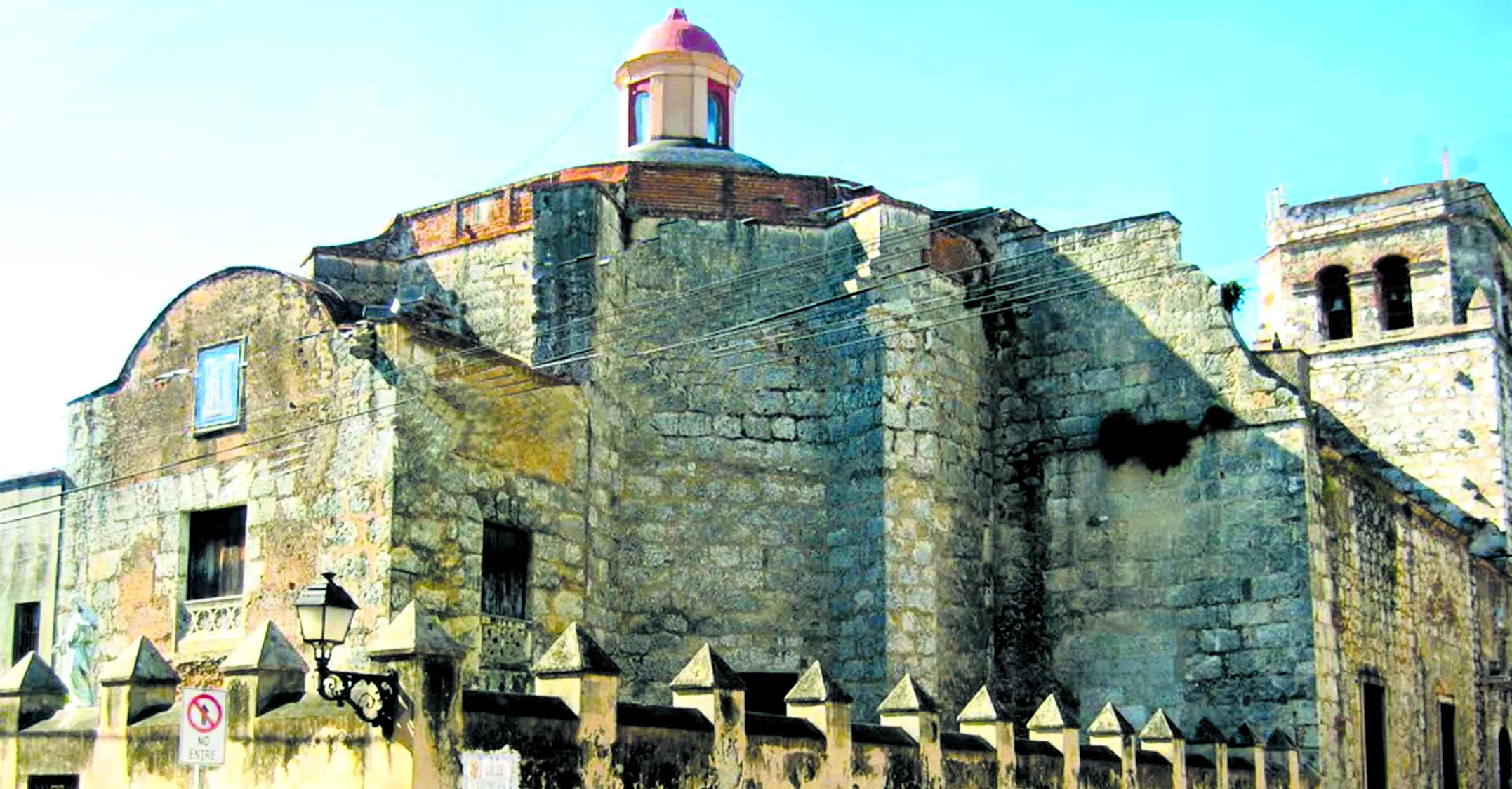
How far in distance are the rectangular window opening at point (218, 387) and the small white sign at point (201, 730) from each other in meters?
5.93

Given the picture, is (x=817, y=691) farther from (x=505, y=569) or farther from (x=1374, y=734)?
(x=1374, y=734)

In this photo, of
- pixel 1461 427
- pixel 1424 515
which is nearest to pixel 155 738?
pixel 1424 515

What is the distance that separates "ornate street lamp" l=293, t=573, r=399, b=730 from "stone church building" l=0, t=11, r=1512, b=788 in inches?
153

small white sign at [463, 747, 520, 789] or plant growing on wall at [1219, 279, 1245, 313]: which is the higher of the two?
plant growing on wall at [1219, 279, 1245, 313]

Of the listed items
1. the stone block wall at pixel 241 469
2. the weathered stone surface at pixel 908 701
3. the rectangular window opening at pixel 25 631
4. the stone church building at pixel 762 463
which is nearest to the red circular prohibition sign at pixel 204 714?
the stone block wall at pixel 241 469

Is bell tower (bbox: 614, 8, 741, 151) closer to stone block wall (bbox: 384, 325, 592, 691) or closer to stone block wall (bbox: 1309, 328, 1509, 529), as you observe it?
stone block wall (bbox: 384, 325, 592, 691)

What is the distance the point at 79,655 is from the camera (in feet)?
56.0

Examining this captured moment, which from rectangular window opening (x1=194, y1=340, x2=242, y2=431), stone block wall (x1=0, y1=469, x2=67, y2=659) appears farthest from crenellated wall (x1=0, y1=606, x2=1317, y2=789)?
stone block wall (x1=0, y1=469, x2=67, y2=659)

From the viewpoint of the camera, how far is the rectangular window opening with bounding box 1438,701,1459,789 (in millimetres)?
23125

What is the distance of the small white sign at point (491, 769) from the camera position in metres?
10.0

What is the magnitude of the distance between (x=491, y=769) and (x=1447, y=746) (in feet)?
57.2

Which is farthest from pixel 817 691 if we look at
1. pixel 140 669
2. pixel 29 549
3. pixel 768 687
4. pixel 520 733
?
pixel 29 549

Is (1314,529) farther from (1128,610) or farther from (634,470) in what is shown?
(634,470)

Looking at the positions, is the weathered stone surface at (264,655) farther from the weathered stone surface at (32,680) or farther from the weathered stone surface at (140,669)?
the weathered stone surface at (32,680)
